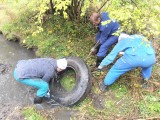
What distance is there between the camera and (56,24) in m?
9.30

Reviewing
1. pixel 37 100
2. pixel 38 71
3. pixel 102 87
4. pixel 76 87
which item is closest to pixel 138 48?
pixel 102 87

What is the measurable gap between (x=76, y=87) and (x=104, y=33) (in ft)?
5.29

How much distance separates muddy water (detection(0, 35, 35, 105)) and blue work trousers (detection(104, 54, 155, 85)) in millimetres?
2300

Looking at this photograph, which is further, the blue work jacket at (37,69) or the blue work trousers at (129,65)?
the blue work jacket at (37,69)

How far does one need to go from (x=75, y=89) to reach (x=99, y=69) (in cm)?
101

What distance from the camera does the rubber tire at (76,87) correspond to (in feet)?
23.3

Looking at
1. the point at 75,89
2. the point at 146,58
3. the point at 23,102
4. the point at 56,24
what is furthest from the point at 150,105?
the point at 56,24

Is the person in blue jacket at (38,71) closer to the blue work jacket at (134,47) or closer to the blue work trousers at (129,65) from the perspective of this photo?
the blue work trousers at (129,65)

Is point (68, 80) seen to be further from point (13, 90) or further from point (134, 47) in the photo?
point (134, 47)

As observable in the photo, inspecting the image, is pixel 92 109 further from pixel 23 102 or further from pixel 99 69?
pixel 23 102

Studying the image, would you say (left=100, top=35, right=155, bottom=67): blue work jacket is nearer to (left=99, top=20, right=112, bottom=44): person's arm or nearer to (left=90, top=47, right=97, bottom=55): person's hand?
(left=99, top=20, right=112, bottom=44): person's arm

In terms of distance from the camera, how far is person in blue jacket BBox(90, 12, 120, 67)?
716cm

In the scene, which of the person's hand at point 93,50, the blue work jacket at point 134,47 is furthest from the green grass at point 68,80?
the blue work jacket at point 134,47

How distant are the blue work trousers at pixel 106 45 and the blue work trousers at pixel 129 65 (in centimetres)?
76
